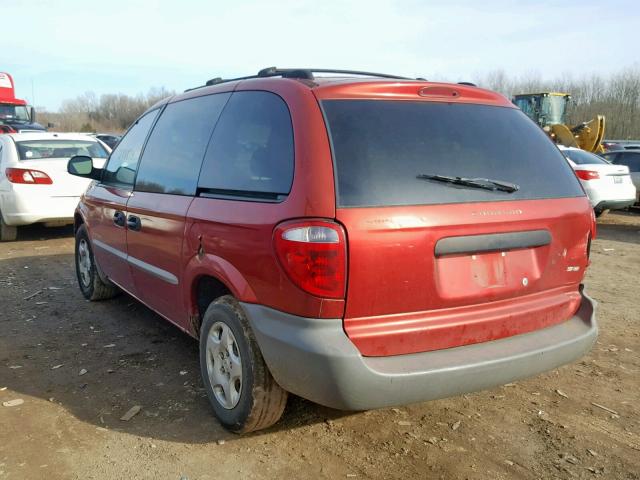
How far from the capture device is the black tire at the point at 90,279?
18.0 feet

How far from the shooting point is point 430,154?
2.74 m

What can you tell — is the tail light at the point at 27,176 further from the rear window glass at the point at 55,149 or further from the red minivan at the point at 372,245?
the red minivan at the point at 372,245

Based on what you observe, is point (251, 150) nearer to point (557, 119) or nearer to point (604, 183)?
point (604, 183)

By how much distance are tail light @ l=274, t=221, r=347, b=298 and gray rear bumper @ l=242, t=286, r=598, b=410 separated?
0.15 metres

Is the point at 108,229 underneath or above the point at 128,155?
underneath

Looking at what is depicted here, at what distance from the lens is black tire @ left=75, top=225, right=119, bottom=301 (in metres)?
5.47

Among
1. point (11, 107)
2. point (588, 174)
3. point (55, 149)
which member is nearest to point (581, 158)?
point (588, 174)

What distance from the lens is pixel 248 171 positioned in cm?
296

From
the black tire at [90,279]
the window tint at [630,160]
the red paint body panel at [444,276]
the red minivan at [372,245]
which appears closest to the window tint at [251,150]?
the red minivan at [372,245]

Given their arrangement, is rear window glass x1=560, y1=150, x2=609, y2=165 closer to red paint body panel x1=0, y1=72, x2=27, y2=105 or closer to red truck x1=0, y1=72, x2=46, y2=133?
red truck x1=0, y1=72, x2=46, y2=133

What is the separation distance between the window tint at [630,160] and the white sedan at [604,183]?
6.28 ft

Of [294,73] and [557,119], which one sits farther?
[557,119]

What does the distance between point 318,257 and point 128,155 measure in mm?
2763

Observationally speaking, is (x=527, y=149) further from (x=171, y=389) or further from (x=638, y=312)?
(x=638, y=312)
